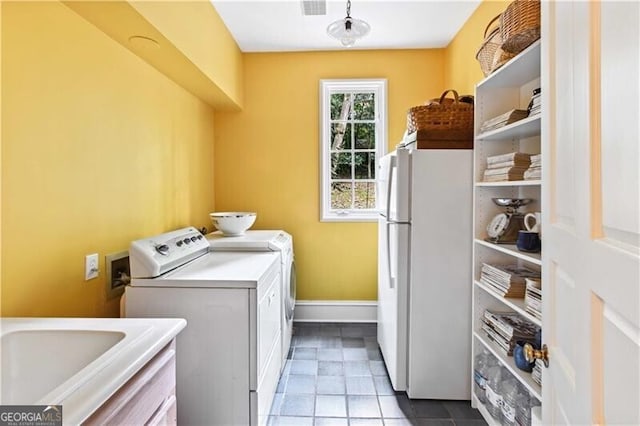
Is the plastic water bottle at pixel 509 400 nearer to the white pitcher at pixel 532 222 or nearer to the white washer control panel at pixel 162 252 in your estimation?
the white pitcher at pixel 532 222

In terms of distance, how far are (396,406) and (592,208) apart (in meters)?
1.94

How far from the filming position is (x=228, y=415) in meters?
1.65

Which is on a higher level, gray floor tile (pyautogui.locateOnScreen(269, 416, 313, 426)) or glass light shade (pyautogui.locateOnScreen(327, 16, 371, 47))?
glass light shade (pyautogui.locateOnScreen(327, 16, 371, 47))

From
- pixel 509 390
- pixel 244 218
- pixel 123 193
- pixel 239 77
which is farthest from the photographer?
pixel 239 77

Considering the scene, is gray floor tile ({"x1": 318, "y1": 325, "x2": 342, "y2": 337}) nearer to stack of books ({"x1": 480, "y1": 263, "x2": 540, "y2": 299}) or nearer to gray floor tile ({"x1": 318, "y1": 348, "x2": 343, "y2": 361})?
gray floor tile ({"x1": 318, "y1": 348, "x2": 343, "y2": 361})

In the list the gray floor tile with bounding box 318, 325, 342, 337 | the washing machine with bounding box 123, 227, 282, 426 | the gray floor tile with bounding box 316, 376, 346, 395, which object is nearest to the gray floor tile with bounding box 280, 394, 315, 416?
the gray floor tile with bounding box 316, 376, 346, 395

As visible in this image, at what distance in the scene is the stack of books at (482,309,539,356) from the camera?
5.56 ft

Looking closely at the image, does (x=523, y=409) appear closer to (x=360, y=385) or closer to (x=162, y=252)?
(x=360, y=385)

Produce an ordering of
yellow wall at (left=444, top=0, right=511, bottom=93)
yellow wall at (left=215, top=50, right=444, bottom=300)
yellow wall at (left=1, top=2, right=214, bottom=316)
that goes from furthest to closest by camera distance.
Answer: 1. yellow wall at (left=215, top=50, right=444, bottom=300)
2. yellow wall at (left=444, top=0, right=511, bottom=93)
3. yellow wall at (left=1, top=2, right=214, bottom=316)

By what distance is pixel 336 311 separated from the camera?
11.3 ft

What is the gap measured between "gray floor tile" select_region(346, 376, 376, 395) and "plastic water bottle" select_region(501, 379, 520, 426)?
2.62 feet

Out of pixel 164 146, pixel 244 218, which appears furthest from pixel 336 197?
pixel 164 146

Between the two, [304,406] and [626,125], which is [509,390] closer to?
[304,406]

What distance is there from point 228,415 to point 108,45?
194 centimetres
